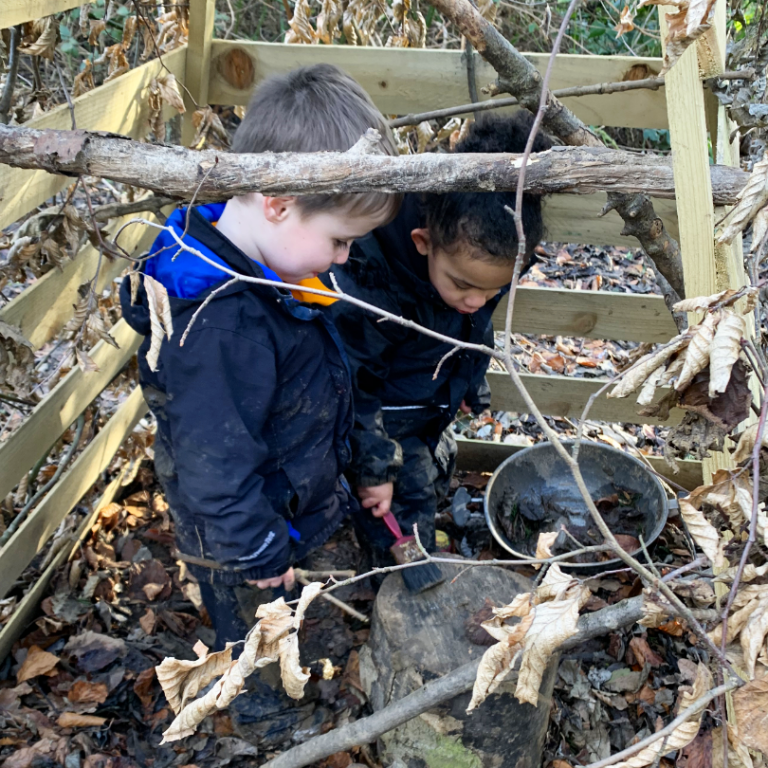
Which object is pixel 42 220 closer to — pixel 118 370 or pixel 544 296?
pixel 118 370

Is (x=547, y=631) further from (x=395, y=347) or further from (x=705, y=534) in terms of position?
(x=395, y=347)

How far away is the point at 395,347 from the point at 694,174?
1273 mm

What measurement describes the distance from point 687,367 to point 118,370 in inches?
88.7

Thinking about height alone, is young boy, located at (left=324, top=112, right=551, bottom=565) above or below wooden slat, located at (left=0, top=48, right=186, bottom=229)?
below

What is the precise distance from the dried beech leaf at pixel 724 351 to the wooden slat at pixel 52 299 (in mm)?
1774

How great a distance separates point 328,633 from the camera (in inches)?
101

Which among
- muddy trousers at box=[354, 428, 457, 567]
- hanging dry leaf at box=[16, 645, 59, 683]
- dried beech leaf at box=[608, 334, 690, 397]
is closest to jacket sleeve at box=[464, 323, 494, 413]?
muddy trousers at box=[354, 428, 457, 567]

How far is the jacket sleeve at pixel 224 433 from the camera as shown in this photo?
1591 mm

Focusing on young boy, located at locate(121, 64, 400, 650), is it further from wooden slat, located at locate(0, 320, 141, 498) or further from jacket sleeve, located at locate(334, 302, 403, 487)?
wooden slat, located at locate(0, 320, 141, 498)

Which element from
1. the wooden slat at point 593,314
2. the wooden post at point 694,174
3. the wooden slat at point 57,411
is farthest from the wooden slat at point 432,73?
the wooden post at point 694,174

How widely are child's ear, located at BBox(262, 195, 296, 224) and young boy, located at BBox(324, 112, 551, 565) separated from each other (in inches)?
16.7

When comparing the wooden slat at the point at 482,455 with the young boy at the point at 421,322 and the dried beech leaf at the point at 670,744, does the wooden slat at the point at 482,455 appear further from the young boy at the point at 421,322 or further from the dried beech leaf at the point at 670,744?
the dried beech leaf at the point at 670,744

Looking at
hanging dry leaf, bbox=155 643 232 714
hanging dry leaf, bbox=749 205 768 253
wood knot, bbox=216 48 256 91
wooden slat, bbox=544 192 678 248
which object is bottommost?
hanging dry leaf, bbox=155 643 232 714

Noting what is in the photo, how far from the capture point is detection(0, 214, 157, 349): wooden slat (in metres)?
2.00
